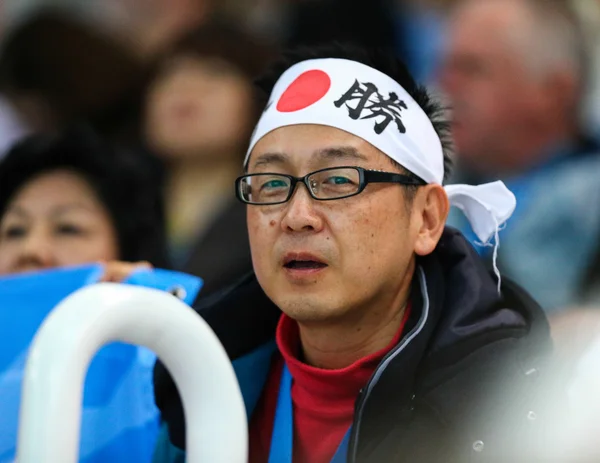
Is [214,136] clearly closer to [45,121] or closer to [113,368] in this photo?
[45,121]

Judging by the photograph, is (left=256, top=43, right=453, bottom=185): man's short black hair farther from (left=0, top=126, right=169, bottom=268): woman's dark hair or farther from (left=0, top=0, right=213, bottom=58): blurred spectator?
(left=0, top=0, right=213, bottom=58): blurred spectator

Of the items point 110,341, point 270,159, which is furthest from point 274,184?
point 110,341

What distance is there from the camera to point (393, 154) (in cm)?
227

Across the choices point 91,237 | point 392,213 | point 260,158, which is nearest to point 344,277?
point 392,213

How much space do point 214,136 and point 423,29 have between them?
1.21m

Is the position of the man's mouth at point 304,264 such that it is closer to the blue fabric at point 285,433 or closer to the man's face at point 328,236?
the man's face at point 328,236

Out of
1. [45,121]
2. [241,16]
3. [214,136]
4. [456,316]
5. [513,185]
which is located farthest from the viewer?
[241,16]

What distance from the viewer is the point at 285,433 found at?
2311 millimetres

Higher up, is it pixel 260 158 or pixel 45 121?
pixel 260 158

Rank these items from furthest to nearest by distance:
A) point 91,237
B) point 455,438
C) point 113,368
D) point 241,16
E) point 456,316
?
point 241,16 → point 91,237 → point 113,368 → point 456,316 → point 455,438

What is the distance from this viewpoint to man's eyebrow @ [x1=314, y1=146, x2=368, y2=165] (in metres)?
2.23

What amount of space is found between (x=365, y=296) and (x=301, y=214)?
0.22 m

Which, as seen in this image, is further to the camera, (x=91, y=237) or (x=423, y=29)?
(x=423, y=29)

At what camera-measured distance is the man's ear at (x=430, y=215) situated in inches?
92.0
